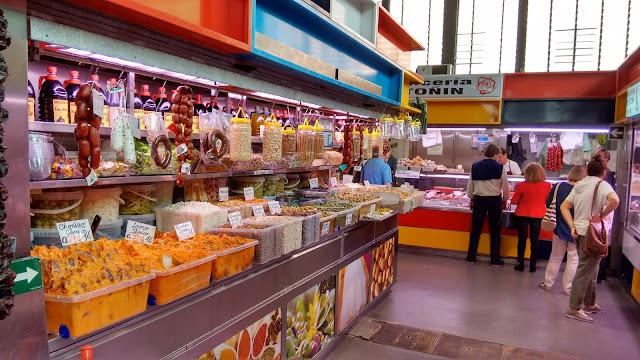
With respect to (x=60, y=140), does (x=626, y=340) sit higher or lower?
lower

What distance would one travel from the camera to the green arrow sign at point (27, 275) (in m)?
1.78

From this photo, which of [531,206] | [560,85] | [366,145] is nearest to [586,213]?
[531,206]

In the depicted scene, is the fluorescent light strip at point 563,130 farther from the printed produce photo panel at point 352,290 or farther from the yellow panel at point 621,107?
the printed produce photo panel at point 352,290

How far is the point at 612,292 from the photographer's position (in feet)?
22.5

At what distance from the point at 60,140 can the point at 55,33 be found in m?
1.08

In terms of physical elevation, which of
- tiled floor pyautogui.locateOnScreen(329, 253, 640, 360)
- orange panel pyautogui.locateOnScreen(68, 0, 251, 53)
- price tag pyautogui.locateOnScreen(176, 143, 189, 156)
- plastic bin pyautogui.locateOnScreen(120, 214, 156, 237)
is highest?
orange panel pyautogui.locateOnScreen(68, 0, 251, 53)

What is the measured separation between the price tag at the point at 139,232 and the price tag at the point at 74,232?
234mm

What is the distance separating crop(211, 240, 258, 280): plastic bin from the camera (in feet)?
9.32

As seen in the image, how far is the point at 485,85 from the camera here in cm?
916

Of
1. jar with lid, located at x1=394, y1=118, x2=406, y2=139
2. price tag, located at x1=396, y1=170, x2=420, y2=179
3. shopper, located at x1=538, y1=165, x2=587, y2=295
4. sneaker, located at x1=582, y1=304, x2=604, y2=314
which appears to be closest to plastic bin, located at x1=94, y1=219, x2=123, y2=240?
jar with lid, located at x1=394, y1=118, x2=406, y2=139

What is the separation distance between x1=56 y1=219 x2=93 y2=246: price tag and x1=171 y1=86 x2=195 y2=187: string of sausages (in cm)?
56

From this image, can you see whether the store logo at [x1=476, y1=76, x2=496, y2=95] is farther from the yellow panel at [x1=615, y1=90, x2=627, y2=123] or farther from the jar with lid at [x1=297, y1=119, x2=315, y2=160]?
the jar with lid at [x1=297, y1=119, x2=315, y2=160]

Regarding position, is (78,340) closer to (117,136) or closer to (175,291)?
(175,291)

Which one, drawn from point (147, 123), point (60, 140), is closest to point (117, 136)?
point (147, 123)
